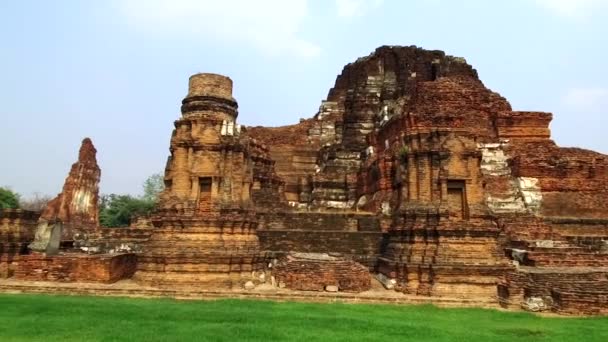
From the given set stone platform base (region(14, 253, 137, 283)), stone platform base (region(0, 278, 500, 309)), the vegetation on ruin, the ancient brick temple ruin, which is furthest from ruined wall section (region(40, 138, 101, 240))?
the vegetation on ruin

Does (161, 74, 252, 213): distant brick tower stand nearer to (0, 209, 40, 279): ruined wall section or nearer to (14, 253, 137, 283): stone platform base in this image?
(14, 253, 137, 283): stone platform base

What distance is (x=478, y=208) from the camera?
12.7 metres

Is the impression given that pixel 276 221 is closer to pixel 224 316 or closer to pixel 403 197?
pixel 403 197

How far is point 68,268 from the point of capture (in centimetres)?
1297

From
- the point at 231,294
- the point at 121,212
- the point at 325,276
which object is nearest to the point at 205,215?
the point at 231,294

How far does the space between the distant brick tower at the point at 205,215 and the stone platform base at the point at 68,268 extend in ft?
2.86

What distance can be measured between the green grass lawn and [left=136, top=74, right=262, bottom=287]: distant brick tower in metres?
1.69

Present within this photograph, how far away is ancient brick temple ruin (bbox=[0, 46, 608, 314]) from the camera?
39.7ft

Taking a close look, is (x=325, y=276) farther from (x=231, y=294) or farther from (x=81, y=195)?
(x=81, y=195)

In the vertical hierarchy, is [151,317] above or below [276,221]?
below

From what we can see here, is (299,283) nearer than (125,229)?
Yes

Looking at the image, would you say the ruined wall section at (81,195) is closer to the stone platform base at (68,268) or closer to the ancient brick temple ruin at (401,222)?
the ancient brick temple ruin at (401,222)

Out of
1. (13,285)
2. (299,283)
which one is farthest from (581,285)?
(13,285)

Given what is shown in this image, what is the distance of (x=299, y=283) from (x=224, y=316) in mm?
3655
